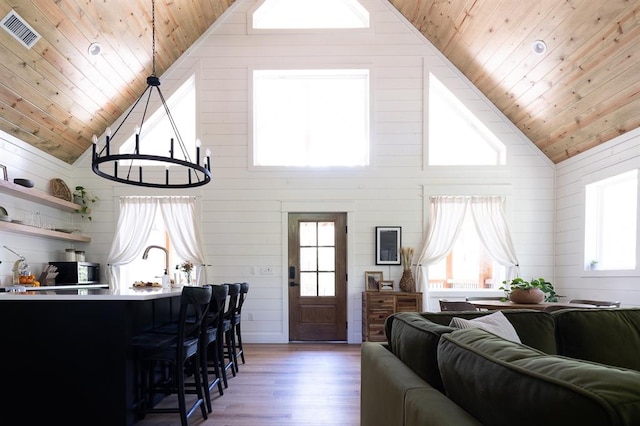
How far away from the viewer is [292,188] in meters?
6.34

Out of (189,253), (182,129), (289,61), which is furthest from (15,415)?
(289,61)

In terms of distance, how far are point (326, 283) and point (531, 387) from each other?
5.55 metres

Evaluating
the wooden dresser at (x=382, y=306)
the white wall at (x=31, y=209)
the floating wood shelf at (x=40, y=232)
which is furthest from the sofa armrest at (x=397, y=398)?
the white wall at (x=31, y=209)

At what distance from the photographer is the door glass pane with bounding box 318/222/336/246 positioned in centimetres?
641

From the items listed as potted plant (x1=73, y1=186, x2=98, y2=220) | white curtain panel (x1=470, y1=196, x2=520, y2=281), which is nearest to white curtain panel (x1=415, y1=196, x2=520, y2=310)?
white curtain panel (x1=470, y1=196, x2=520, y2=281)

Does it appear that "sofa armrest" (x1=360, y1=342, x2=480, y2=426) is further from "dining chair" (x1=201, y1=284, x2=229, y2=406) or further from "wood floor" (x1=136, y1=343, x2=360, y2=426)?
"dining chair" (x1=201, y1=284, x2=229, y2=406)

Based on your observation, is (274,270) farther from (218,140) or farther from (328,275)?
(218,140)

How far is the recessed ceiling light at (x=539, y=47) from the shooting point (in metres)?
4.67

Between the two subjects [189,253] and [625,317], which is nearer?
[625,317]

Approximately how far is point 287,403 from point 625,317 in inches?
106

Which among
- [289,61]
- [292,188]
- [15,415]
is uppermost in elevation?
[289,61]

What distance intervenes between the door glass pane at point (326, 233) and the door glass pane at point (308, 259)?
177mm

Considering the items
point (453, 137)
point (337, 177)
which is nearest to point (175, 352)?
point (337, 177)

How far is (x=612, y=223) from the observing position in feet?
17.2
